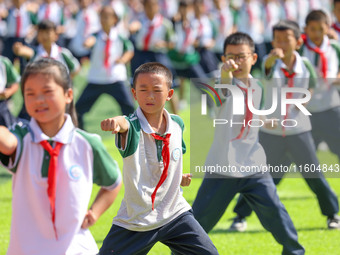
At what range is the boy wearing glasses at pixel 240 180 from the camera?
4.69m

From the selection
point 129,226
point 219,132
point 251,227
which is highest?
point 219,132

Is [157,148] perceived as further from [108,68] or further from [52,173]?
[108,68]

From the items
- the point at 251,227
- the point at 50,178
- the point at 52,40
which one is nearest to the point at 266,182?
the point at 251,227

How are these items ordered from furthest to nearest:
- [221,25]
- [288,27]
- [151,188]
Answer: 1. [221,25]
2. [288,27]
3. [151,188]

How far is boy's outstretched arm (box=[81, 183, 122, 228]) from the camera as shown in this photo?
3158 millimetres

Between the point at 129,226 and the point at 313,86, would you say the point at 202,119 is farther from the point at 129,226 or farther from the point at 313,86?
the point at 129,226

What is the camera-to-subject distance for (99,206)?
3188 millimetres

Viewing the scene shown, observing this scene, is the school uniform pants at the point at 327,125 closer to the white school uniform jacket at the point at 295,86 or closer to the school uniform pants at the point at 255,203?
the white school uniform jacket at the point at 295,86

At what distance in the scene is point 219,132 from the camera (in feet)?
15.8

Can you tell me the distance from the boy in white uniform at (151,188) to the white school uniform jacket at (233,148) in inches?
33.1

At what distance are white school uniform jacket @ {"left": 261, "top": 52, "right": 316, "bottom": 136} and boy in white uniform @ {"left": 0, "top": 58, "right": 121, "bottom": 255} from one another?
8.32 ft

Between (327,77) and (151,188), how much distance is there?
11.1ft

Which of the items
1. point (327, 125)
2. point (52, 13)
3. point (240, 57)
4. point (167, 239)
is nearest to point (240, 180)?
point (240, 57)

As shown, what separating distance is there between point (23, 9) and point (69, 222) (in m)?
11.2
